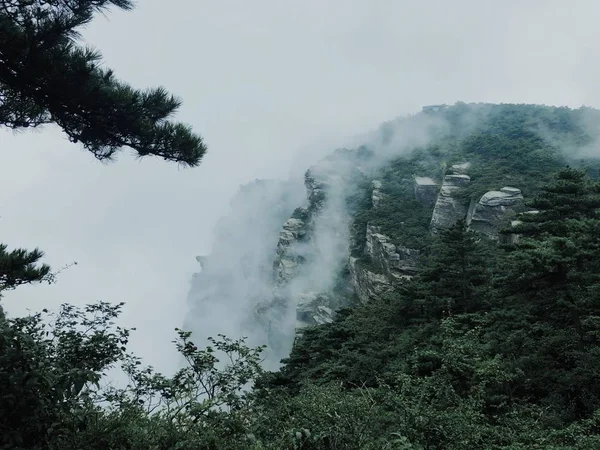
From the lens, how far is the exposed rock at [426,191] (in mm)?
31188

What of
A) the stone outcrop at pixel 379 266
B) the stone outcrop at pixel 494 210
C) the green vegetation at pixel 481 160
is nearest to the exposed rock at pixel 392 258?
the stone outcrop at pixel 379 266

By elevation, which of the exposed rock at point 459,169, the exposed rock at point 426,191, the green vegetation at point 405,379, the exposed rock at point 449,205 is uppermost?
the exposed rock at point 459,169

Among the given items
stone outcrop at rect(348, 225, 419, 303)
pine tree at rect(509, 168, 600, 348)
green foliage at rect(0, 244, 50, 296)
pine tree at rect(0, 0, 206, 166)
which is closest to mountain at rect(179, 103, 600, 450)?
pine tree at rect(509, 168, 600, 348)

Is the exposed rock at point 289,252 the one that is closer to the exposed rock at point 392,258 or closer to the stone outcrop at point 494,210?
the exposed rock at point 392,258

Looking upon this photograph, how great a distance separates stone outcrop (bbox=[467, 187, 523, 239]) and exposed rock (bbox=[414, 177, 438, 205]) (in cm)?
587

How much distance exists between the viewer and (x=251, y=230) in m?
61.5

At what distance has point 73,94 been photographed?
4227 mm

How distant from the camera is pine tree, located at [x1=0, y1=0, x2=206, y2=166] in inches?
151

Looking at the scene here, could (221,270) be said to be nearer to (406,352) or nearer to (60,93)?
(406,352)

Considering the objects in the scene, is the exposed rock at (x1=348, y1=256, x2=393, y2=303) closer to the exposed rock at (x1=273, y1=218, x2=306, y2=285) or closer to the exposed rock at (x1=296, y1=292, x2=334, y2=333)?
the exposed rock at (x1=296, y1=292, x2=334, y2=333)

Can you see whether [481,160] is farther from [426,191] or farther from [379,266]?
[379,266]

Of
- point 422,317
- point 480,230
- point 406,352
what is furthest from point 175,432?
point 480,230

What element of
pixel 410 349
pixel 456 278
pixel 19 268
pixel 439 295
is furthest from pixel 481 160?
pixel 19 268

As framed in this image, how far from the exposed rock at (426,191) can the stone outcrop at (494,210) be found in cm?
587
